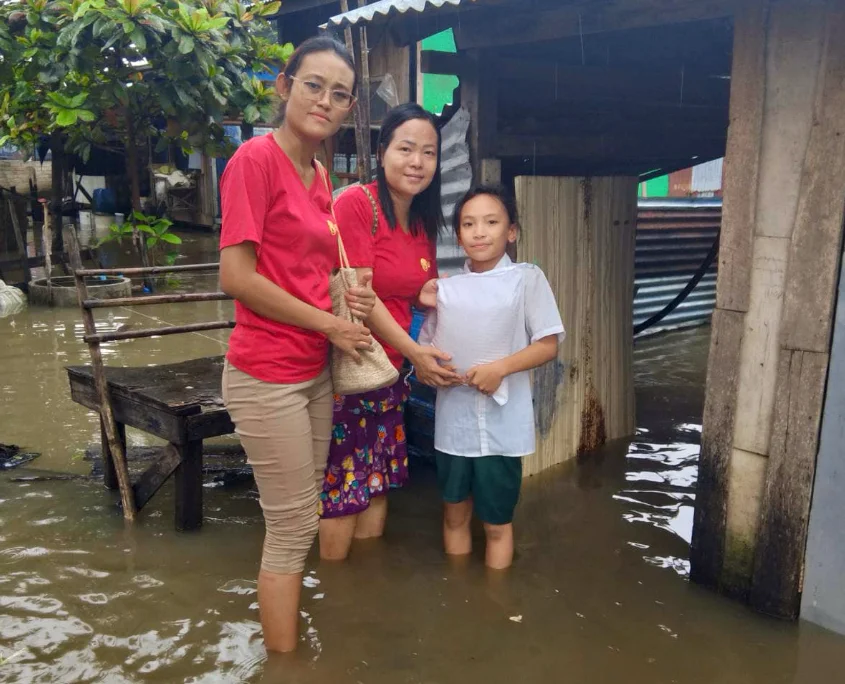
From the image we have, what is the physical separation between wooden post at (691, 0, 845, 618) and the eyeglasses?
1.57m

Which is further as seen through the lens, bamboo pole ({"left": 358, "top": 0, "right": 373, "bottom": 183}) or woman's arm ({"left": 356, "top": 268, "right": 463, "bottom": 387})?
bamboo pole ({"left": 358, "top": 0, "right": 373, "bottom": 183})

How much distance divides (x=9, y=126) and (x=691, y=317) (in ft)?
29.0

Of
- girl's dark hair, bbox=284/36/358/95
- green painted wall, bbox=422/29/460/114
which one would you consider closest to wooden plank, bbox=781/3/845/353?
girl's dark hair, bbox=284/36/358/95

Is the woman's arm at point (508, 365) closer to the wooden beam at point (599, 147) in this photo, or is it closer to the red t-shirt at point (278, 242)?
the red t-shirt at point (278, 242)

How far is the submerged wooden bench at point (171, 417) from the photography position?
3781 mm

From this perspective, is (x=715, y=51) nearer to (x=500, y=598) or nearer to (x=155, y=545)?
(x=500, y=598)

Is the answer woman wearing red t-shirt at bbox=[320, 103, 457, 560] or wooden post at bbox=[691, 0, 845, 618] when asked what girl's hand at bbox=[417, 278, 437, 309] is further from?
wooden post at bbox=[691, 0, 845, 618]

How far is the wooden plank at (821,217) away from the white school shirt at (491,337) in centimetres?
92

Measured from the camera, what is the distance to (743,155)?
10.1ft

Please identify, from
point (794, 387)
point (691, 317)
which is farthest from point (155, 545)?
point (691, 317)

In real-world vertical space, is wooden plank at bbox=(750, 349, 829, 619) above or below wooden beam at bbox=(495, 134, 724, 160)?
below

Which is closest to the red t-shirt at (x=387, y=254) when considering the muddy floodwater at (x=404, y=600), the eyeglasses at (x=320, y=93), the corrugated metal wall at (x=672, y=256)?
the eyeglasses at (x=320, y=93)

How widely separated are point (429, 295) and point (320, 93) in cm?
110

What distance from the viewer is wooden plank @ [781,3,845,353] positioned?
9.20 feet
